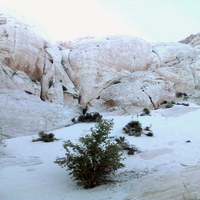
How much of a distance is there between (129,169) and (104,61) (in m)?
18.5

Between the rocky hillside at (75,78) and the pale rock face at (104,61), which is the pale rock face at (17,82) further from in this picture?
the pale rock face at (104,61)

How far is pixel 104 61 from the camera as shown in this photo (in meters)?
24.2

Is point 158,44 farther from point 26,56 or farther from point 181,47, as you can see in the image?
point 26,56

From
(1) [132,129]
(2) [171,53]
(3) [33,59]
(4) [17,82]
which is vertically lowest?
(4) [17,82]

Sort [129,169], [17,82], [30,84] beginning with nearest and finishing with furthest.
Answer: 1. [129,169]
2. [17,82]
3. [30,84]

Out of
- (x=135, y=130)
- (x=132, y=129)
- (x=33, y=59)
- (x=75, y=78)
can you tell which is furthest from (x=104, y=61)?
(x=135, y=130)

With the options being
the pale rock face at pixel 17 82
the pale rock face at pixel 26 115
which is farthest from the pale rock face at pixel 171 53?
the pale rock face at pixel 17 82

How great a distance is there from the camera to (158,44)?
30688 mm

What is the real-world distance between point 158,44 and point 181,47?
332 centimetres

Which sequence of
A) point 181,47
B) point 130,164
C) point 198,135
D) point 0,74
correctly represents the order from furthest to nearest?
point 181,47
point 0,74
point 198,135
point 130,164

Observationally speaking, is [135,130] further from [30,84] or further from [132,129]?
[30,84]

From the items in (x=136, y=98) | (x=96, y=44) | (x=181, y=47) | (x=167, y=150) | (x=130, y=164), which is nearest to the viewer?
(x=130, y=164)

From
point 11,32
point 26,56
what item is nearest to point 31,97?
point 26,56

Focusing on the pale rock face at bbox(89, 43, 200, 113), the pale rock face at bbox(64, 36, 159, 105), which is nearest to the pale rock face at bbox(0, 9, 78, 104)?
the pale rock face at bbox(64, 36, 159, 105)
